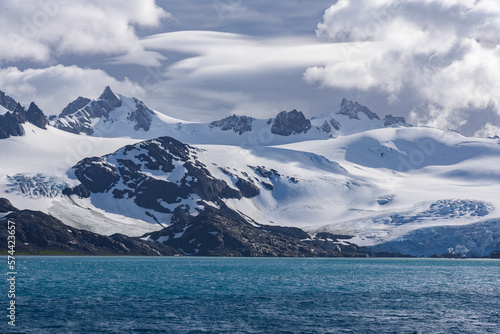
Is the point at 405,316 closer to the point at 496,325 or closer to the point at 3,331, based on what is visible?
the point at 496,325

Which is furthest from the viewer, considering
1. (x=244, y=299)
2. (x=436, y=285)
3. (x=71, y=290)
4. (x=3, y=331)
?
(x=436, y=285)

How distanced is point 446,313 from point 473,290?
189 feet

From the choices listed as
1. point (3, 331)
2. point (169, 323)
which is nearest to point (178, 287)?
point (169, 323)

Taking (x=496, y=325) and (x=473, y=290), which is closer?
(x=496, y=325)

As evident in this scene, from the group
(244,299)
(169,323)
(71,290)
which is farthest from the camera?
(71,290)

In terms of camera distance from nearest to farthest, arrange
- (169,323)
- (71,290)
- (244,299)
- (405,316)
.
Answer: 1. (169,323)
2. (405,316)
3. (244,299)
4. (71,290)

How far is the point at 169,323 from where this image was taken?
351 ft

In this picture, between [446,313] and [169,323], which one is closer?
[169,323]

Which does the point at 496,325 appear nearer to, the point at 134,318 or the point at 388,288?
the point at 134,318

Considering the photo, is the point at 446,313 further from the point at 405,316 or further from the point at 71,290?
the point at 71,290

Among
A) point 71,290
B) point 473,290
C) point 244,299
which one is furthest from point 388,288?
point 71,290

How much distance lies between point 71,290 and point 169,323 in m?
58.5

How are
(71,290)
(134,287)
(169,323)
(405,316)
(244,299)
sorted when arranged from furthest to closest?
(134,287) < (71,290) < (244,299) < (405,316) < (169,323)

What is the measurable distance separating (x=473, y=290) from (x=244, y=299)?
66.9 meters
